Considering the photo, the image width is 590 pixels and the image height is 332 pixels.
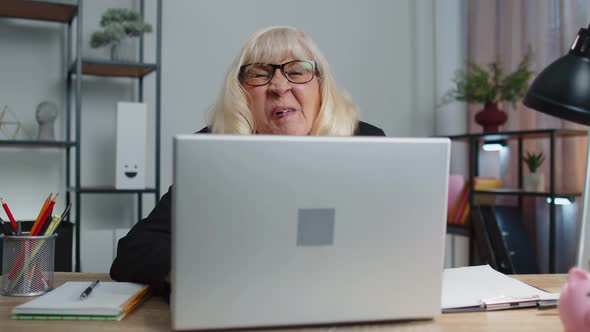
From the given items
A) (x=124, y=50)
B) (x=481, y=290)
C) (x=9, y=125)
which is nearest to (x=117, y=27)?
(x=124, y=50)

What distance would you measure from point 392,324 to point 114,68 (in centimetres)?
220

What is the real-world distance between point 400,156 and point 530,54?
7.19 ft

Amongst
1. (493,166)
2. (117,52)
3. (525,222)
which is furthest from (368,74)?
(117,52)

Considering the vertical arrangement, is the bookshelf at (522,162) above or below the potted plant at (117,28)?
below

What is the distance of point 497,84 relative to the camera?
9.13ft

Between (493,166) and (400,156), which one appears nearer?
(400,156)

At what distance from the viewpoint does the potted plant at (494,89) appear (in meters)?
2.69

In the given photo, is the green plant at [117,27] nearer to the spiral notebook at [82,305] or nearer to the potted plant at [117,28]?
the potted plant at [117,28]

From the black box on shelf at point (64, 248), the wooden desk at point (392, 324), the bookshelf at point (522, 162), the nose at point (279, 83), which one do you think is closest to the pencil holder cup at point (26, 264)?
the wooden desk at point (392, 324)

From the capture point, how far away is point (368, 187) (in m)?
0.78

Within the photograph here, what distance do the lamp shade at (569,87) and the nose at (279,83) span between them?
30.9 inches

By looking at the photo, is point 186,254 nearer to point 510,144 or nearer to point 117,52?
point 117,52

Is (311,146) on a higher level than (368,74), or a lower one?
lower

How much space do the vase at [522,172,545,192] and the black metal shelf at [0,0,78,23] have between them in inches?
81.6
